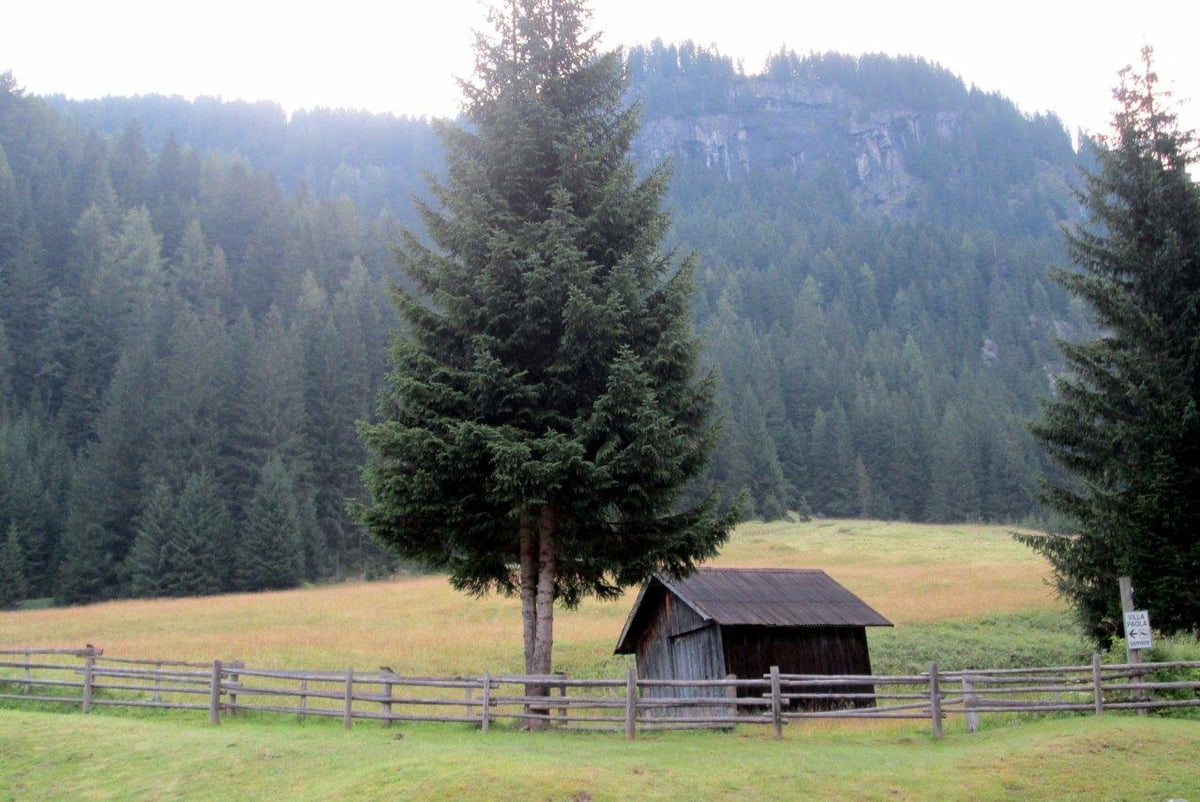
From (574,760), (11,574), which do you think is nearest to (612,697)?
(574,760)

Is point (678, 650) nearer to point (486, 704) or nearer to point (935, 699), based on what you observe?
point (935, 699)

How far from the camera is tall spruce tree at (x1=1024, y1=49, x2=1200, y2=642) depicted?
79.3ft

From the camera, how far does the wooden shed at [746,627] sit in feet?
92.5

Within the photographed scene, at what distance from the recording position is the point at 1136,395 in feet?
82.1

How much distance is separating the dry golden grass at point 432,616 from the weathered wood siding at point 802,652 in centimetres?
1038

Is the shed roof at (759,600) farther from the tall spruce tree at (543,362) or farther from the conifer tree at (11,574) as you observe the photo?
the conifer tree at (11,574)

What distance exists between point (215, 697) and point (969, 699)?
1620cm

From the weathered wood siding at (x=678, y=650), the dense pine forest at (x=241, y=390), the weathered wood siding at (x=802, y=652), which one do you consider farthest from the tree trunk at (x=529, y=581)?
the dense pine forest at (x=241, y=390)

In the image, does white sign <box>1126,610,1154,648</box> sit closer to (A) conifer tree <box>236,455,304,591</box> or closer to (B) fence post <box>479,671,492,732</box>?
(B) fence post <box>479,671,492,732</box>

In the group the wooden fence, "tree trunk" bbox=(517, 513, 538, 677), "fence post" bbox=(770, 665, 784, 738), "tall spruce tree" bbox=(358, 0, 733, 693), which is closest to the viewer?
the wooden fence

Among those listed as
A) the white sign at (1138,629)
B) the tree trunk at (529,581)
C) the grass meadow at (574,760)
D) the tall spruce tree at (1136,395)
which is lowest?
the grass meadow at (574,760)

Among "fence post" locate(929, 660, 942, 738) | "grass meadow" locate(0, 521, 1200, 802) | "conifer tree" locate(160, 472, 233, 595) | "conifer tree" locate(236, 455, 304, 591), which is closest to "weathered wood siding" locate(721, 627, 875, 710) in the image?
"grass meadow" locate(0, 521, 1200, 802)

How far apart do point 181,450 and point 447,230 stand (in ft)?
208

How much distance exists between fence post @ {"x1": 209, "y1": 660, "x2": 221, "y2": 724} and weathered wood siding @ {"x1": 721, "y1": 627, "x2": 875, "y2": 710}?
1330cm
